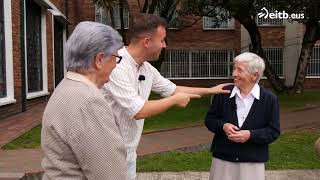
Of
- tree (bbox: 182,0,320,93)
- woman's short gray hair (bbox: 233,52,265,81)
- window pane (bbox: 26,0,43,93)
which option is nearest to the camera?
woman's short gray hair (bbox: 233,52,265,81)

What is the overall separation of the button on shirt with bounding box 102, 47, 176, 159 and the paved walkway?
3.68 meters

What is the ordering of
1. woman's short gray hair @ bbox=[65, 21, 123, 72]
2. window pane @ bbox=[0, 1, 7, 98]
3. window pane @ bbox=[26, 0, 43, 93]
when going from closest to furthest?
woman's short gray hair @ bbox=[65, 21, 123, 72] < window pane @ bbox=[0, 1, 7, 98] < window pane @ bbox=[26, 0, 43, 93]

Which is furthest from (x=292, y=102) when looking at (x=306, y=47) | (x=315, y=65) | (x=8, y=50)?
(x=315, y=65)

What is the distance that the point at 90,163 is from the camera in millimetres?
2158

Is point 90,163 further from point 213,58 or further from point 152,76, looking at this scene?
point 213,58

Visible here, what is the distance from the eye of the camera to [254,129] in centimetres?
409

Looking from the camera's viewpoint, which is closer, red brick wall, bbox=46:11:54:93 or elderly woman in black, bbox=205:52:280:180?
elderly woman in black, bbox=205:52:280:180

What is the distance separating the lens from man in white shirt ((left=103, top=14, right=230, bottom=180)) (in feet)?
10.5

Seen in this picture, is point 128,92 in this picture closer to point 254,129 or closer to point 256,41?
point 254,129

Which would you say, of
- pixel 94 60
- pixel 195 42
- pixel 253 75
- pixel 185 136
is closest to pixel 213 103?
pixel 253 75

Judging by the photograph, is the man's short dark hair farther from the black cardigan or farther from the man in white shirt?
the black cardigan

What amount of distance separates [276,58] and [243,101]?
2608 centimetres

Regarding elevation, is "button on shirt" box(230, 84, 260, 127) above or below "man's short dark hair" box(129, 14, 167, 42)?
below

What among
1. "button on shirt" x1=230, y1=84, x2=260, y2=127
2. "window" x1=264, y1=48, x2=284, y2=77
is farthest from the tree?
"button on shirt" x1=230, y1=84, x2=260, y2=127
